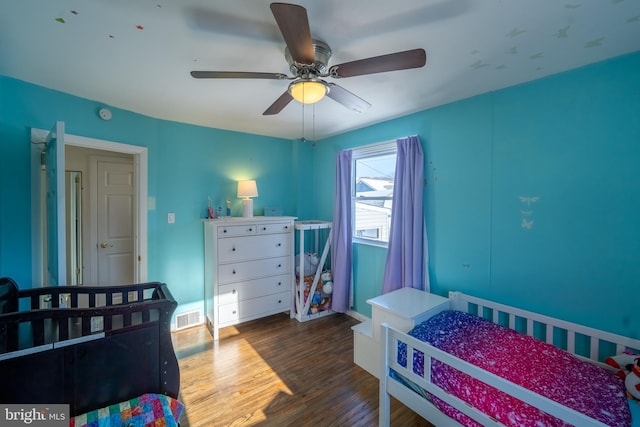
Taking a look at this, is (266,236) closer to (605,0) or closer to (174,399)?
(174,399)

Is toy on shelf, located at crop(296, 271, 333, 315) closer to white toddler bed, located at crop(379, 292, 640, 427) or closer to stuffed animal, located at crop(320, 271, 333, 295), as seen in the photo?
stuffed animal, located at crop(320, 271, 333, 295)

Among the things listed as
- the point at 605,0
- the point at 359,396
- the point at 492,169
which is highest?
the point at 605,0

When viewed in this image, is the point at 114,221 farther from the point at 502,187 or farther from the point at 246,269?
the point at 502,187

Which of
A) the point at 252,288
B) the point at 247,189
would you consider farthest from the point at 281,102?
the point at 252,288

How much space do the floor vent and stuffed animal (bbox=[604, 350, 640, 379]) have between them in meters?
3.45

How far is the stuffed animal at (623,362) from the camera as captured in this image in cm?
139

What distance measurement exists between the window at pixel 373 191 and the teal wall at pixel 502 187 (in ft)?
0.59

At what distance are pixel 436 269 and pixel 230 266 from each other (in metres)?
2.09

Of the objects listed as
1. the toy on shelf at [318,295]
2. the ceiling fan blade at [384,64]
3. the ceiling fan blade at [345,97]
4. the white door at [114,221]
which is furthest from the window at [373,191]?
the white door at [114,221]

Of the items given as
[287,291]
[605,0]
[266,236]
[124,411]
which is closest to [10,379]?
[124,411]

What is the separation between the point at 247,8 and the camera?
1203 millimetres

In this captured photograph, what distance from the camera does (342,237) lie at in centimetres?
322

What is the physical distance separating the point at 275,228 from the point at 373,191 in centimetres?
124

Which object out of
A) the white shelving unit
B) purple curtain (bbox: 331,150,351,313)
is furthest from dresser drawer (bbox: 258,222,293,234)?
purple curtain (bbox: 331,150,351,313)
